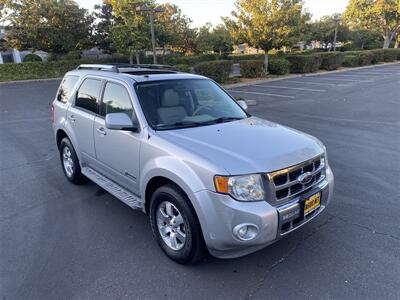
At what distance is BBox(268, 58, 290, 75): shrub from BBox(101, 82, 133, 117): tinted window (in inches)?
800

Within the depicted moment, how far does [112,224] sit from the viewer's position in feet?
12.0

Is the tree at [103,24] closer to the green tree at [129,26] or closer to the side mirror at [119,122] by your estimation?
the green tree at [129,26]

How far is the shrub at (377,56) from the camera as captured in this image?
1304 inches

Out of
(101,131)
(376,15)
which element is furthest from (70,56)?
(376,15)

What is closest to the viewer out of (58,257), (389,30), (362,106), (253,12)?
(58,257)

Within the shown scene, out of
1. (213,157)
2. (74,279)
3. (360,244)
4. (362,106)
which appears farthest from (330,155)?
(362,106)

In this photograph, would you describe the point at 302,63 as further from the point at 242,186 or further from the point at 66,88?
the point at 242,186

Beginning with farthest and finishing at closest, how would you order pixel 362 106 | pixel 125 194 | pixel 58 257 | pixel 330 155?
pixel 362 106 < pixel 330 155 < pixel 125 194 < pixel 58 257

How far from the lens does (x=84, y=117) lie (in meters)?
4.17

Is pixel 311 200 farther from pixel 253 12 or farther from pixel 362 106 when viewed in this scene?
pixel 253 12

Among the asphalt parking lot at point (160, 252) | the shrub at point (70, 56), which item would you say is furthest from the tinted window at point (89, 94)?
the shrub at point (70, 56)

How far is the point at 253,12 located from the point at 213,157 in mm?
19180

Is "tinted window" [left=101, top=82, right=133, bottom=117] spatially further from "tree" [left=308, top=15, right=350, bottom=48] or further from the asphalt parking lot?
"tree" [left=308, top=15, right=350, bottom=48]

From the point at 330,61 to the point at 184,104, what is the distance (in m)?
26.3
